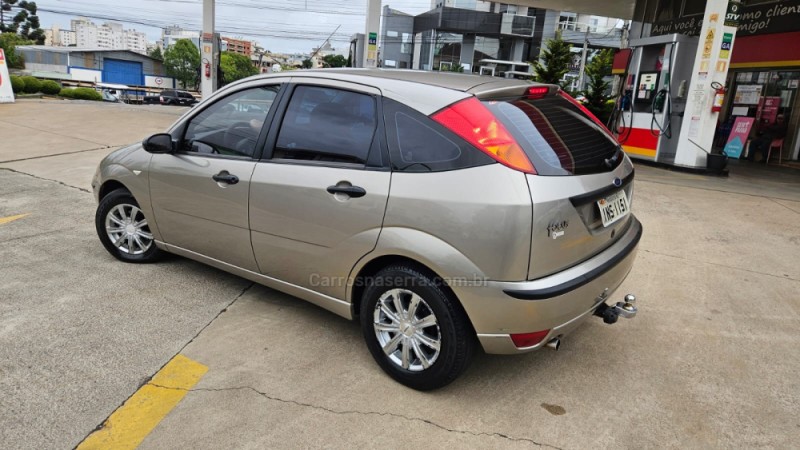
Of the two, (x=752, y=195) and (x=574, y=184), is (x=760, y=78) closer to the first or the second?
(x=752, y=195)

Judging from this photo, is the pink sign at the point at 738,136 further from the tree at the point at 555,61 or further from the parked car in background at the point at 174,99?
the parked car in background at the point at 174,99

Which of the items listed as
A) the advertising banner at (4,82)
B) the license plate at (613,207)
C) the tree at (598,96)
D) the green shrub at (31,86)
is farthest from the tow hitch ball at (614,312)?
the green shrub at (31,86)

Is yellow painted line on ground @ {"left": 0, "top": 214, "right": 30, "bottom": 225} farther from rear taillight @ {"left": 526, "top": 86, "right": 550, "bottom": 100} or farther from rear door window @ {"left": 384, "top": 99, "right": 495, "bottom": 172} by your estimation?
rear taillight @ {"left": 526, "top": 86, "right": 550, "bottom": 100}

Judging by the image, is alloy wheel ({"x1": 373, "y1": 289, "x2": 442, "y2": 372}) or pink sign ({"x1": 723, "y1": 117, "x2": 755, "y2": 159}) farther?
pink sign ({"x1": 723, "y1": 117, "x2": 755, "y2": 159})

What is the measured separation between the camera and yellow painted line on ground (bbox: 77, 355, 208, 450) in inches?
92.8

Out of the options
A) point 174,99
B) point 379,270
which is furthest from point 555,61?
point 174,99

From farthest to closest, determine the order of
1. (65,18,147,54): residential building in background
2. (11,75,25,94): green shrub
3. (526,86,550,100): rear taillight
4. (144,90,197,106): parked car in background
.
Answer: (65,18,147,54): residential building in background < (144,90,197,106): parked car in background < (11,75,25,94): green shrub < (526,86,550,100): rear taillight

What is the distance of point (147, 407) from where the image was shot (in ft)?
8.49

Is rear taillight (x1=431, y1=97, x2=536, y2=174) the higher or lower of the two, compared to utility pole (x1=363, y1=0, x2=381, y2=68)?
lower

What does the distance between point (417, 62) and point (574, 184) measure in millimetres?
56901

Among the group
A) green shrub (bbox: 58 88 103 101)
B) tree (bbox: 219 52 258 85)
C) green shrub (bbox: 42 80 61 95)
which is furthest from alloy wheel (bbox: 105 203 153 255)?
tree (bbox: 219 52 258 85)

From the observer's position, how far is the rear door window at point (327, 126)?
2.90 m

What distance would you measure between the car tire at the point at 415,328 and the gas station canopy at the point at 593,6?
16.7 metres

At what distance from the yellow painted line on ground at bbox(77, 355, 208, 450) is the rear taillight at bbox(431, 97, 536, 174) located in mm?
1907
